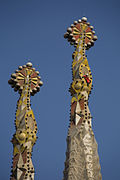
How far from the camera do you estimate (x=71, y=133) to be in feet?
19.0

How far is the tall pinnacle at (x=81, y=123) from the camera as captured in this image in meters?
5.51

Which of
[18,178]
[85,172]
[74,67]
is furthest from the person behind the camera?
→ [74,67]

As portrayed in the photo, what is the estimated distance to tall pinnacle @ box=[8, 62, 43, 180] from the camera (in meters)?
5.90

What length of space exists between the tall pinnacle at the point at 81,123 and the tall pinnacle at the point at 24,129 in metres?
0.53

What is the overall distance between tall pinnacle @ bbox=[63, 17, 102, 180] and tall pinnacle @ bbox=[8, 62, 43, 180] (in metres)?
0.53

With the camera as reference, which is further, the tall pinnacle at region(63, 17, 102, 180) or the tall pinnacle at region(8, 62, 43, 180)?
the tall pinnacle at region(8, 62, 43, 180)

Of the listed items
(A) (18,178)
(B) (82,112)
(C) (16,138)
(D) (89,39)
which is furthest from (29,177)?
(D) (89,39)

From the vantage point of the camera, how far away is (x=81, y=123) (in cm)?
580

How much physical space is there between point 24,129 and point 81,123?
28.5 inches

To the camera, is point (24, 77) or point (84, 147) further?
point (24, 77)

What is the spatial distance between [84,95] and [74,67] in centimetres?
43

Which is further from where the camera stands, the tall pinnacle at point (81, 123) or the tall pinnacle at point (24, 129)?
the tall pinnacle at point (24, 129)

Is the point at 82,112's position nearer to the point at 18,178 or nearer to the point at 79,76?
the point at 79,76

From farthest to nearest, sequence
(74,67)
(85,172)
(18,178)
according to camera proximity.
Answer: (74,67) → (18,178) → (85,172)
